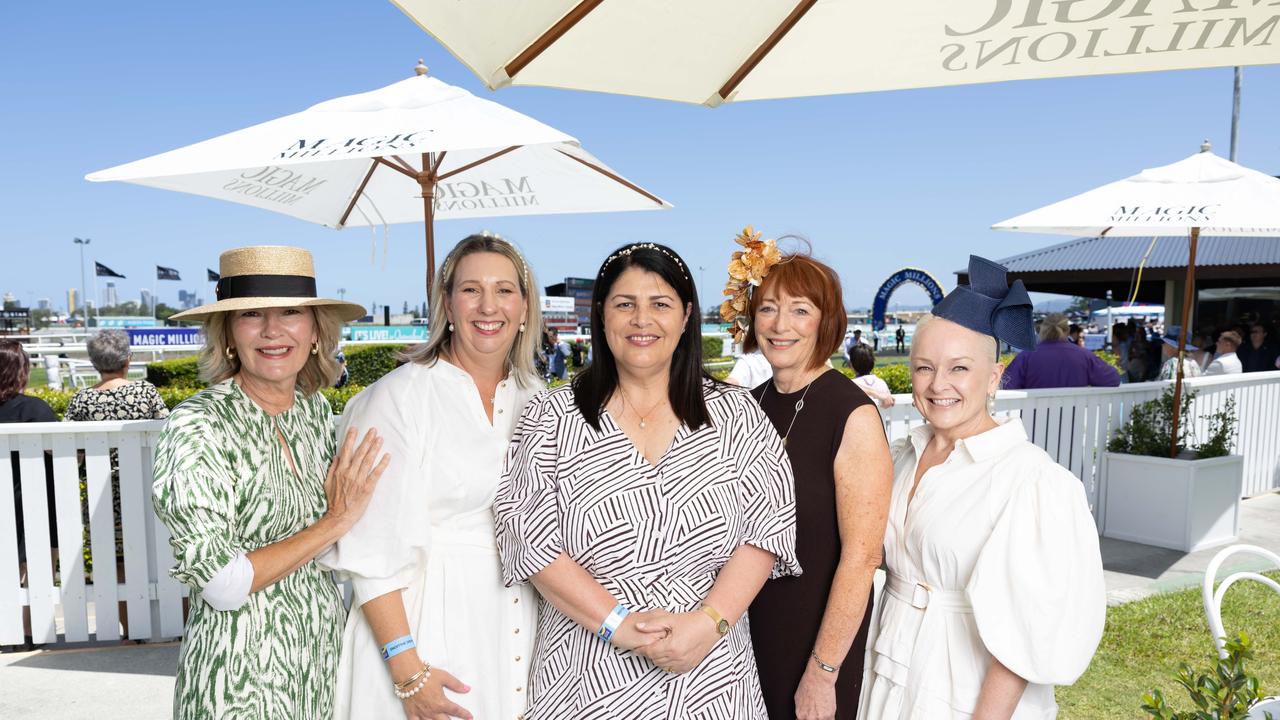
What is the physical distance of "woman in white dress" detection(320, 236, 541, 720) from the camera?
7.41 ft

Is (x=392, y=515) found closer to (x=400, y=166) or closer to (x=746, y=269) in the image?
(x=746, y=269)

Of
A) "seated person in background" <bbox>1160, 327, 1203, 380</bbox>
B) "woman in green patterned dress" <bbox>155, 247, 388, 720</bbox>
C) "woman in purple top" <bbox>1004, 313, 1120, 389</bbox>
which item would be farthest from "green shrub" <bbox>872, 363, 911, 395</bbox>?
"woman in green patterned dress" <bbox>155, 247, 388, 720</bbox>

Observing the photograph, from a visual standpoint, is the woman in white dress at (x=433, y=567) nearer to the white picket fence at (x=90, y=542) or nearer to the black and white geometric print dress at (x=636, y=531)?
the black and white geometric print dress at (x=636, y=531)

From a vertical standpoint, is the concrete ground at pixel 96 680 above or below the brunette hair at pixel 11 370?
below

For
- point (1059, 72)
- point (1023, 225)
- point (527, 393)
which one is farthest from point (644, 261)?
point (1023, 225)

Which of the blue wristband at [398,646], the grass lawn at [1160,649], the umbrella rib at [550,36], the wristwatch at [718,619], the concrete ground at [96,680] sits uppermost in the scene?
the umbrella rib at [550,36]

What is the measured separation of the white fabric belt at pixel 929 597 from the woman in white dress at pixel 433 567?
3.56 feet

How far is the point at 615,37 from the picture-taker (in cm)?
236

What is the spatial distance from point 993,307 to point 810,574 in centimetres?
92

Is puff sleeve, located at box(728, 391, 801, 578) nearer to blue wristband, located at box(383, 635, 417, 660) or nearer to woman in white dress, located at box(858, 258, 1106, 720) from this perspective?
woman in white dress, located at box(858, 258, 1106, 720)

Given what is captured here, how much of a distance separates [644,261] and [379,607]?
124 cm

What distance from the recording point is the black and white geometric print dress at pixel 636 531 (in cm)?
207

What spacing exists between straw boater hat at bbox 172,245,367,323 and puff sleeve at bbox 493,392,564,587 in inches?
29.6

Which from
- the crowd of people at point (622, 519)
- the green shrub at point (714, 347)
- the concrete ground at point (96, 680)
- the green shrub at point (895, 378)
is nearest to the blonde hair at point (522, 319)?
the crowd of people at point (622, 519)
